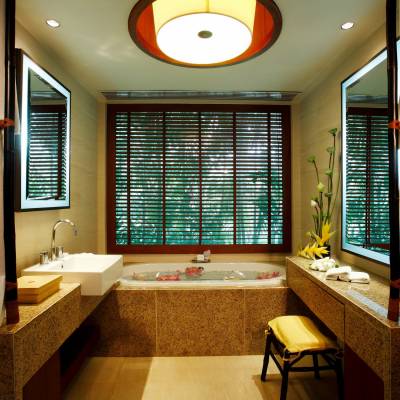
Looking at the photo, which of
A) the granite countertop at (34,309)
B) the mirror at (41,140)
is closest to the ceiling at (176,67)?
the mirror at (41,140)

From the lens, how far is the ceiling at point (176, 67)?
6.44ft

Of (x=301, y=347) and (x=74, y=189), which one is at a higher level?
(x=74, y=189)

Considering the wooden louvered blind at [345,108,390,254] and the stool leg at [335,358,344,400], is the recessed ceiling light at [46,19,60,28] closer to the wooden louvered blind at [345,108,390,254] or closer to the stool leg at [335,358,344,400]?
the wooden louvered blind at [345,108,390,254]

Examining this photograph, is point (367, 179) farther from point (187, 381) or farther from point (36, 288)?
point (36, 288)

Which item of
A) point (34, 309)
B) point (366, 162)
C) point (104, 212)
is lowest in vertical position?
point (34, 309)

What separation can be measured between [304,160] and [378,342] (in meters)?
2.54

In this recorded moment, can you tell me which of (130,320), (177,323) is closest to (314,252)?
(177,323)

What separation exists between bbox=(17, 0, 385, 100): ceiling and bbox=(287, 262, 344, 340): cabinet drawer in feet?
5.73

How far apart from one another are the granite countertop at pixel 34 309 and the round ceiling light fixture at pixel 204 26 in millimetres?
1586

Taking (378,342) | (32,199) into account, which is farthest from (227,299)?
(32,199)

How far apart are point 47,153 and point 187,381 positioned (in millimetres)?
2022

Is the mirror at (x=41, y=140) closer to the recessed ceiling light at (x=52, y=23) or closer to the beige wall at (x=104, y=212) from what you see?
the recessed ceiling light at (x=52, y=23)

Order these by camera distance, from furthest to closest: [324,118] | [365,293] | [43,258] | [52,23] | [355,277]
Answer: [324,118]
[43,258]
[52,23]
[355,277]
[365,293]

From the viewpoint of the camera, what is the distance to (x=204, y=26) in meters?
1.82
